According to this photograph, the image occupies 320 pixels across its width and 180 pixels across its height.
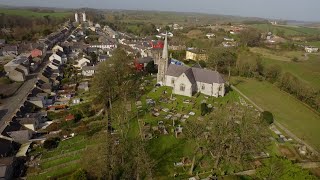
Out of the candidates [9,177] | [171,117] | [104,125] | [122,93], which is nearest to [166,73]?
[122,93]

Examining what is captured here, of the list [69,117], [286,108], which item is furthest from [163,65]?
[286,108]

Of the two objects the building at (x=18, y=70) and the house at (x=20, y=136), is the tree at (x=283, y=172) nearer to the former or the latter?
the house at (x=20, y=136)

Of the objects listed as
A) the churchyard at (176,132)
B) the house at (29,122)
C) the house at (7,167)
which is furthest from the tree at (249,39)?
the house at (7,167)

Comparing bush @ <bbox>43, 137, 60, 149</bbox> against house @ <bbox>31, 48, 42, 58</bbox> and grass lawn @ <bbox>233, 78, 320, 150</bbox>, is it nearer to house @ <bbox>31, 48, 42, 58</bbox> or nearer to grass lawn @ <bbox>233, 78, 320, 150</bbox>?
grass lawn @ <bbox>233, 78, 320, 150</bbox>

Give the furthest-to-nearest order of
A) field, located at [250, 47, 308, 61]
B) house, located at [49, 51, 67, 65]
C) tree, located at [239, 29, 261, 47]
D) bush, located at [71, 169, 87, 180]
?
tree, located at [239, 29, 261, 47] < field, located at [250, 47, 308, 61] < house, located at [49, 51, 67, 65] < bush, located at [71, 169, 87, 180]

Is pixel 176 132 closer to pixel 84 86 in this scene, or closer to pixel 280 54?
pixel 84 86

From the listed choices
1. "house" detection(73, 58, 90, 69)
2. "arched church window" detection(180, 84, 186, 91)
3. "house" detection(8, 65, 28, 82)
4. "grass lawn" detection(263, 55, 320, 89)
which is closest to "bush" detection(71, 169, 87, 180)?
"arched church window" detection(180, 84, 186, 91)

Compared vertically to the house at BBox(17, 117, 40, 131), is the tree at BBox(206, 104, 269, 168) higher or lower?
higher
